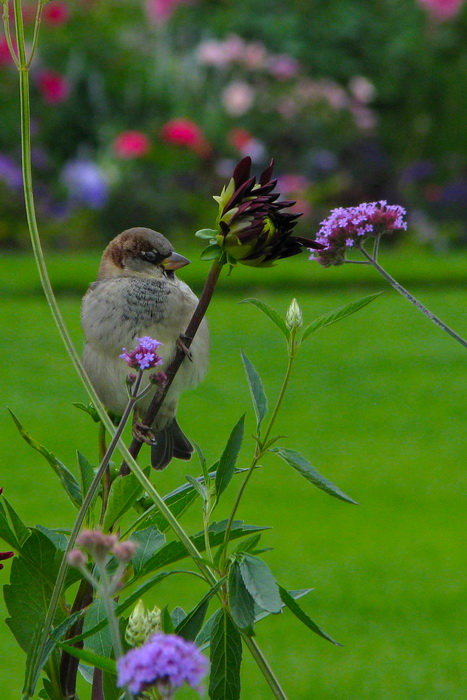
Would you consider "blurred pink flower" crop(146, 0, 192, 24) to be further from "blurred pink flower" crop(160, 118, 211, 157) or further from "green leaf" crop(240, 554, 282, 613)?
"green leaf" crop(240, 554, 282, 613)

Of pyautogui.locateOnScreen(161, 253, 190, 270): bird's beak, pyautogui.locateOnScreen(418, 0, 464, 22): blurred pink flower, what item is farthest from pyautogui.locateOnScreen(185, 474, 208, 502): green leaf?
pyautogui.locateOnScreen(418, 0, 464, 22): blurred pink flower

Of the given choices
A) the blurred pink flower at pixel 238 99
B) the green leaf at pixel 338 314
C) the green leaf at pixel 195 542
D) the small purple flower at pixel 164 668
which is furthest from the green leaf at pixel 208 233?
the blurred pink flower at pixel 238 99

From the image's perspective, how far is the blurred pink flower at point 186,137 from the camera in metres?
9.08

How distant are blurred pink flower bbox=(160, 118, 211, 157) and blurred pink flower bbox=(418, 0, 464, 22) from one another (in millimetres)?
2201

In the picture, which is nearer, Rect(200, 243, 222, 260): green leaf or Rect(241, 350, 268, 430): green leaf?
Rect(200, 243, 222, 260): green leaf

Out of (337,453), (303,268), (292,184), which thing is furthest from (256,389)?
(292,184)

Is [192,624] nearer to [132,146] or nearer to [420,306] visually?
[420,306]

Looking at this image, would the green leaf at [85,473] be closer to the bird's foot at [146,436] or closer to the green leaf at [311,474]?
the bird's foot at [146,436]

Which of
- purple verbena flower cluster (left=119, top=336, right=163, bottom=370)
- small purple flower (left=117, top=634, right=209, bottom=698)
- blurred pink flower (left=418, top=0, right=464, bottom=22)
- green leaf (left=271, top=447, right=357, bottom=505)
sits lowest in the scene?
small purple flower (left=117, top=634, right=209, bottom=698)

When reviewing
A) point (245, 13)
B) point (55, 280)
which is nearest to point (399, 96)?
point (245, 13)

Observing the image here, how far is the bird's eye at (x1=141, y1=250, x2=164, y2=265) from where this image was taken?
5.84 ft

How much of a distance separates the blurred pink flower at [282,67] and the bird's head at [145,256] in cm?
815

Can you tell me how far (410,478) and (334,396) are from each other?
119cm

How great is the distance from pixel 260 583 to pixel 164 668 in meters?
0.25
